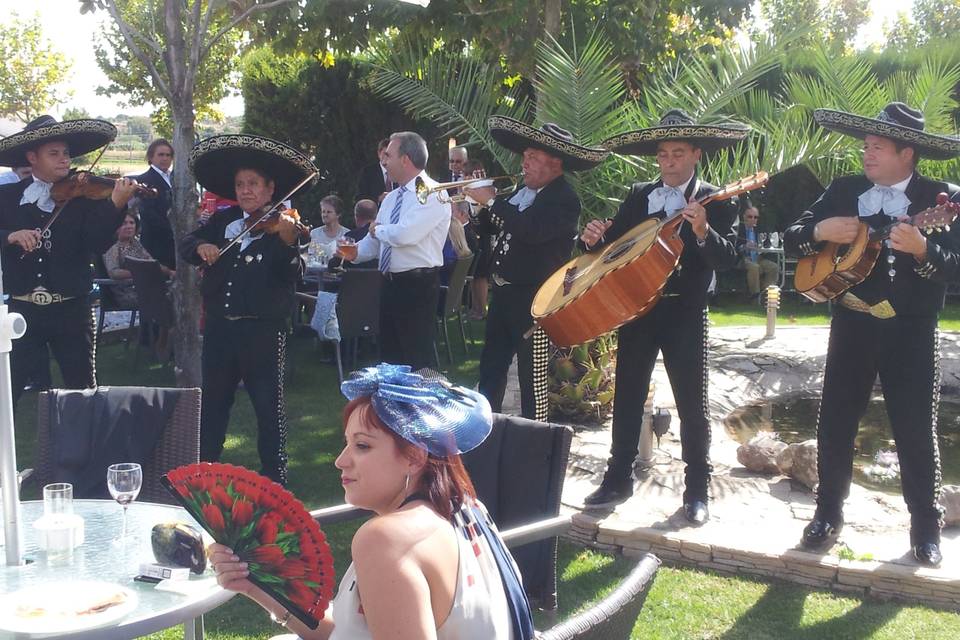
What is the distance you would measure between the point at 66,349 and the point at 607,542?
10.1 feet

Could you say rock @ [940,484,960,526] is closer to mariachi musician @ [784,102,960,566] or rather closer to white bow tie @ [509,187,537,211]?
mariachi musician @ [784,102,960,566]

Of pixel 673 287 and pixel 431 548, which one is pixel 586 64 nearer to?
pixel 673 287

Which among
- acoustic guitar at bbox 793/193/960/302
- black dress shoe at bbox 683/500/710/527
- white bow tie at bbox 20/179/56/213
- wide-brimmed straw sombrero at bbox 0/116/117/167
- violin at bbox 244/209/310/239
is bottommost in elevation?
black dress shoe at bbox 683/500/710/527

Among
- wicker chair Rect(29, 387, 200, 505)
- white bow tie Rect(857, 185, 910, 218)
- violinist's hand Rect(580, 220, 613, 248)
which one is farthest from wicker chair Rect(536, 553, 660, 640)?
violinist's hand Rect(580, 220, 613, 248)

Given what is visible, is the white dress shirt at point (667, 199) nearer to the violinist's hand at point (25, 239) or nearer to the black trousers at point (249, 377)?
the black trousers at point (249, 377)

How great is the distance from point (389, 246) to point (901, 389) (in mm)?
3045

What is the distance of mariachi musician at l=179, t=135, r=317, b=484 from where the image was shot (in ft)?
16.3

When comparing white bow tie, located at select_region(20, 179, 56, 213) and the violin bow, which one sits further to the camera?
white bow tie, located at select_region(20, 179, 56, 213)

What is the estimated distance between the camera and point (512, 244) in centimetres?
550

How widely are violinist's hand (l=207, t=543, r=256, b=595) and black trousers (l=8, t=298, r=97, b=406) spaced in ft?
11.7

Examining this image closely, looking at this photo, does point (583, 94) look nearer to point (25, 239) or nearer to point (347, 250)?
point (347, 250)

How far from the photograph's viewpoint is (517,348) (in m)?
5.65

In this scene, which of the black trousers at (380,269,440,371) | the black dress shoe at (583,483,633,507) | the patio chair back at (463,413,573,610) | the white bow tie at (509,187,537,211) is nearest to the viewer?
the patio chair back at (463,413,573,610)

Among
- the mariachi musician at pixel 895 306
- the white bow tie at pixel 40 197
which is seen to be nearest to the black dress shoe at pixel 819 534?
the mariachi musician at pixel 895 306
